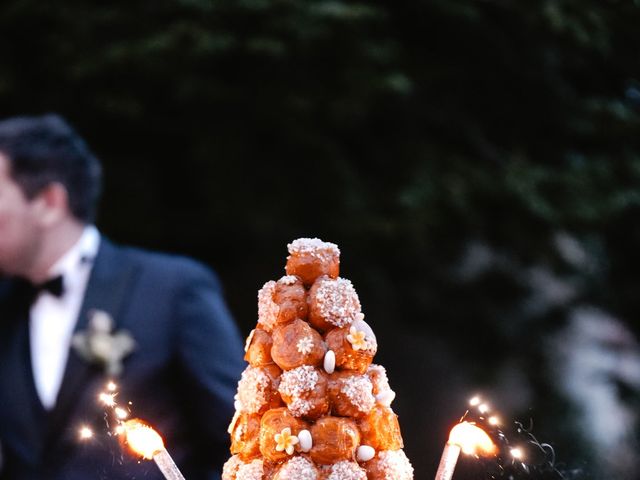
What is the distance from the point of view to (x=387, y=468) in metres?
1.58

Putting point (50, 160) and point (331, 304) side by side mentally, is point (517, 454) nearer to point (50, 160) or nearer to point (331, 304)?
point (331, 304)

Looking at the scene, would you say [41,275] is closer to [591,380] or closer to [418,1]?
[418,1]

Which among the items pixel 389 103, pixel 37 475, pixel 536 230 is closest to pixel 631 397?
pixel 536 230

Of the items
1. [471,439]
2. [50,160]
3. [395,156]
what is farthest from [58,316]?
[395,156]

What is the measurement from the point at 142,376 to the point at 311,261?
1.35 metres

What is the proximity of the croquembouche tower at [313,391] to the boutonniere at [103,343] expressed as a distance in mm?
1134

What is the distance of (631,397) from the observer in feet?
11.8

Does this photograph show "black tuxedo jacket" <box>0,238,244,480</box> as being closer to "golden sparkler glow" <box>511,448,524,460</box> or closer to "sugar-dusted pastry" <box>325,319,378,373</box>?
"sugar-dusted pastry" <box>325,319,378,373</box>

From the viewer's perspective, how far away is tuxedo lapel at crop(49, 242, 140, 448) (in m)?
2.62

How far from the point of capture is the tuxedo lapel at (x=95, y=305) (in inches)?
103

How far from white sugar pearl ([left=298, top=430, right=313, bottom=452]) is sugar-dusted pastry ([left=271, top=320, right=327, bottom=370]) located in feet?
0.45

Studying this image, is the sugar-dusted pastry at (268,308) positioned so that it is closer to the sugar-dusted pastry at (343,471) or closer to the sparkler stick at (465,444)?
the sugar-dusted pastry at (343,471)

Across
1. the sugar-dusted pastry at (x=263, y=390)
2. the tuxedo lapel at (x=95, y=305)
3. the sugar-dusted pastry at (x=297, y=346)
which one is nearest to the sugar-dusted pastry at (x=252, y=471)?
the sugar-dusted pastry at (x=263, y=390)

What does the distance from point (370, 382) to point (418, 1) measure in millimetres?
3059
